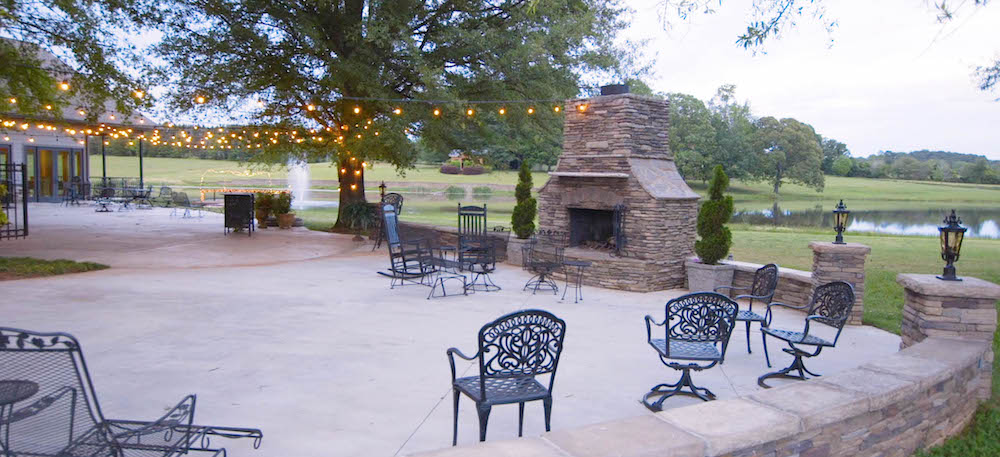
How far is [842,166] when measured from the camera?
3102cm

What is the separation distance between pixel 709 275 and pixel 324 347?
5.84 meters

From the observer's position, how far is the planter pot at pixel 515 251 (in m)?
11.6

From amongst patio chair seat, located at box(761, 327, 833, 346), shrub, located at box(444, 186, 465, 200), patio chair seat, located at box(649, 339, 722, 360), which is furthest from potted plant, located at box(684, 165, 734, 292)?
shrub, located at box(444, 186, 465, 200)

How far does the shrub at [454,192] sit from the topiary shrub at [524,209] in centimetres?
2396

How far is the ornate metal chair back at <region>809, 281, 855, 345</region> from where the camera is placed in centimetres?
490

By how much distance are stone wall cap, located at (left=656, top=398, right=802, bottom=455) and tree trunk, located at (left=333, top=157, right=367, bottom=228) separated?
45.9ft

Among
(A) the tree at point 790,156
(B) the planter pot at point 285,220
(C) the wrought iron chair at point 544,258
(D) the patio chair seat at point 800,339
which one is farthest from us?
(A) the tree at point 790,156

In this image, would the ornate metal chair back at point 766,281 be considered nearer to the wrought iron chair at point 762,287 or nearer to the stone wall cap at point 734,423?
the wrought iron chair at point 762,287

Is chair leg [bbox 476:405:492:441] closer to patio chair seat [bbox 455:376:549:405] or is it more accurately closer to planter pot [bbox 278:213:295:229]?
patio chair seat [bbox 455:376:549:405]

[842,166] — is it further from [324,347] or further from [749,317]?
[324,347]

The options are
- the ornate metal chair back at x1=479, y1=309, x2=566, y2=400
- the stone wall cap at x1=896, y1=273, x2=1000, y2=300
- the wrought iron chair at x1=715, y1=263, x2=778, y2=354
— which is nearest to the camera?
the ornate metal chair back at x1=479, y1=309, x2=566, y2=400

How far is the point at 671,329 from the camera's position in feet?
14.6

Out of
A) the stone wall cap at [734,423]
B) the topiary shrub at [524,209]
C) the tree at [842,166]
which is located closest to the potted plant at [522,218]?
the topiary shrub at [524,209]

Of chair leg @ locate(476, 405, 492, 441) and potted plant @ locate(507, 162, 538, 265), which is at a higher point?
potted plant @ locate(507, 162, 538, 265)
